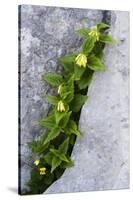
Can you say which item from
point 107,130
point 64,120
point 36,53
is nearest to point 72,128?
point 64,120

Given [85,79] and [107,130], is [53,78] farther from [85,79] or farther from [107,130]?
[107,130]

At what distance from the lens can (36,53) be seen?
87.5 inches

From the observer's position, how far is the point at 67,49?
2264 mm

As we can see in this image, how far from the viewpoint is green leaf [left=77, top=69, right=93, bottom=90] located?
2.26 meters

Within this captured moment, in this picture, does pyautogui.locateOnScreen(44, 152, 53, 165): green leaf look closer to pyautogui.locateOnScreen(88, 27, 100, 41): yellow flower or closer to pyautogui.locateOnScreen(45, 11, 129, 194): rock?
pyautogui.locateOnScreen(45, 11, 129, 194): rock

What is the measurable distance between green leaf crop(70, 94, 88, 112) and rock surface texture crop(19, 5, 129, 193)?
0.14ft

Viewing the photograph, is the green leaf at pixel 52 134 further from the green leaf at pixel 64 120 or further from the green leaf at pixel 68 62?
the green leaf at pixel 68 62

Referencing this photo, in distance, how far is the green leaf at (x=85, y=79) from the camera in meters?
2.26

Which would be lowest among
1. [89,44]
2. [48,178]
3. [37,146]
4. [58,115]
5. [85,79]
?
[48,178]

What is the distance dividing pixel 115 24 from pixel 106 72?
19 cm

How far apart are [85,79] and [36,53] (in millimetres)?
207

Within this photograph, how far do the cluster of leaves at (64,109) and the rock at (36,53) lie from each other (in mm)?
26

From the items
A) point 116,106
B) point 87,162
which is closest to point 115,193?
point 87,162

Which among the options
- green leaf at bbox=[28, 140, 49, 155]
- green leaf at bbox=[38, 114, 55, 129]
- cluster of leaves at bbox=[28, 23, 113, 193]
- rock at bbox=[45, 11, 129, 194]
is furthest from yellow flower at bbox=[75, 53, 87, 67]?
green leaf at bbox=[28, 140, 49, 155]
